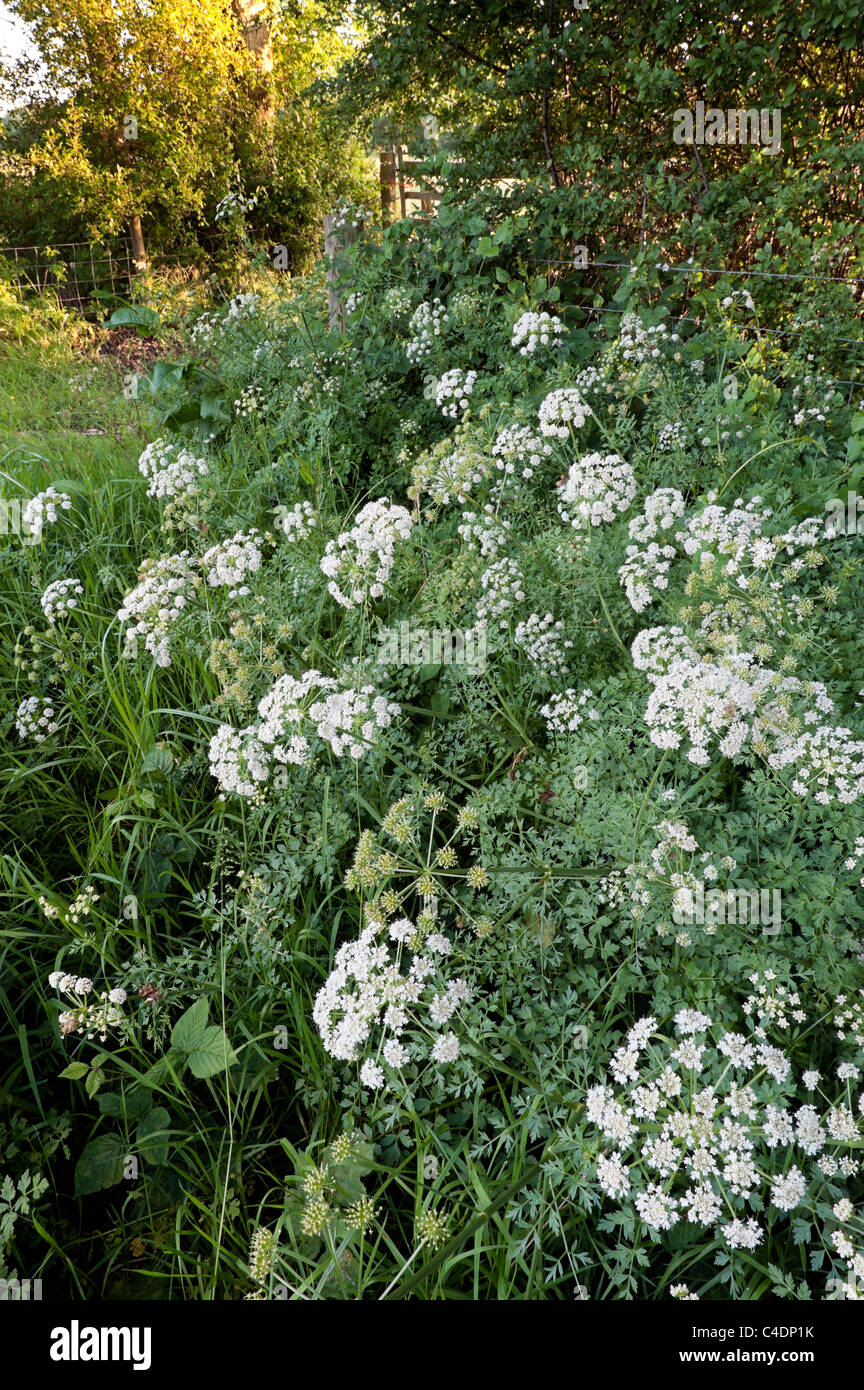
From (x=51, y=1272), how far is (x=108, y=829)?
52.2 inches

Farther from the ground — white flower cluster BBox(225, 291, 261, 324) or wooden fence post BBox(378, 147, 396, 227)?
wooden fence post BBox(378, 147, 396, 227)

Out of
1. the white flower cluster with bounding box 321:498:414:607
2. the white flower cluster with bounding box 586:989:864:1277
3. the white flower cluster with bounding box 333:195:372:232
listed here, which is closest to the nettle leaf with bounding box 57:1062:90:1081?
the white flower cluster with bounding box 586:989:864:1277

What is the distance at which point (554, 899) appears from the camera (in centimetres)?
243

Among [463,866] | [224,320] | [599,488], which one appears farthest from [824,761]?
[224,320]

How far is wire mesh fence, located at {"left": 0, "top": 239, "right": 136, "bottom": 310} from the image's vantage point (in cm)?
1225

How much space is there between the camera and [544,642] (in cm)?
290

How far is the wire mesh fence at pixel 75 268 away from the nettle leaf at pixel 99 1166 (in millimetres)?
12332

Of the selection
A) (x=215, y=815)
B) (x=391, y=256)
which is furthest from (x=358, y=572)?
(x=391, y=256)

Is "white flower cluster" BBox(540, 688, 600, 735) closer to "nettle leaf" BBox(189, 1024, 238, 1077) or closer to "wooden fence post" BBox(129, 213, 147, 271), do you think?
"nettle leaf" BBox(189, 1024, 238, 1077)

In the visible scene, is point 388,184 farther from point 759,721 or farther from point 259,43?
point 759,721

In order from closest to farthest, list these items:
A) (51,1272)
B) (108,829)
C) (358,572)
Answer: (51,1272), (358,572), (108,829)

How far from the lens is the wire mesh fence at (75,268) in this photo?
1225cm

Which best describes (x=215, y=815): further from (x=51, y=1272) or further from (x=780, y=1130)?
(x=780, y=1130)

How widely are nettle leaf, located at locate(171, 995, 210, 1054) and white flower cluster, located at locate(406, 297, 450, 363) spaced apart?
3.68 metres
